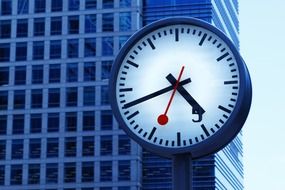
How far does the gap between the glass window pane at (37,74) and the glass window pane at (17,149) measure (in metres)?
7.85

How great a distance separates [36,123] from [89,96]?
7.22m

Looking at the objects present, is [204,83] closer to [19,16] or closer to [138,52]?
[138,52]

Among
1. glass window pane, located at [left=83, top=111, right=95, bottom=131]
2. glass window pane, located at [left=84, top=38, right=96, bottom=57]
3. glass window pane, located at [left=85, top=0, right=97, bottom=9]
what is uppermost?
glass window pane, located at [left=85, top=0, right=97, bottom=9]

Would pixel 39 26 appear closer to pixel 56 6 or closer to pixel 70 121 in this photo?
pixel 56 6

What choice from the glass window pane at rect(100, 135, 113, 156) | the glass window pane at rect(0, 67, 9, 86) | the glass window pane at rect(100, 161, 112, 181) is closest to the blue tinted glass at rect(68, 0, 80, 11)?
the glass window pane at rect(0, 67, 9, 86)

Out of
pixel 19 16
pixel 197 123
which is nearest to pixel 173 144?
pixel 197 123

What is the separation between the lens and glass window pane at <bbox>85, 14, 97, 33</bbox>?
307ft

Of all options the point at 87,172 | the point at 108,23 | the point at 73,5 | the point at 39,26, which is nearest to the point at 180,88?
the point at 87,172

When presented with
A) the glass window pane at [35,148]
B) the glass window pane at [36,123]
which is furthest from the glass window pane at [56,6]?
the glass window pane at [35,148]

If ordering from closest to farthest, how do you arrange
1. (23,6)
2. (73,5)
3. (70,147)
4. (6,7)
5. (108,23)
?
(70,147) < (108,23) < (73,5) < (23,6) < (6,7)

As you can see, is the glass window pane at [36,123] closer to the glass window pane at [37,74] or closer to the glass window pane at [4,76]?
the glass window pane at [37,74]

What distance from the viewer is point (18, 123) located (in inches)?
3612

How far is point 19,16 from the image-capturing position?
95688 millimetres

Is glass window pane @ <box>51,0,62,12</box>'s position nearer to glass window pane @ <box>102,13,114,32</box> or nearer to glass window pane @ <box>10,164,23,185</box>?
glass window pane @ <box>102,13,114,32</box>
